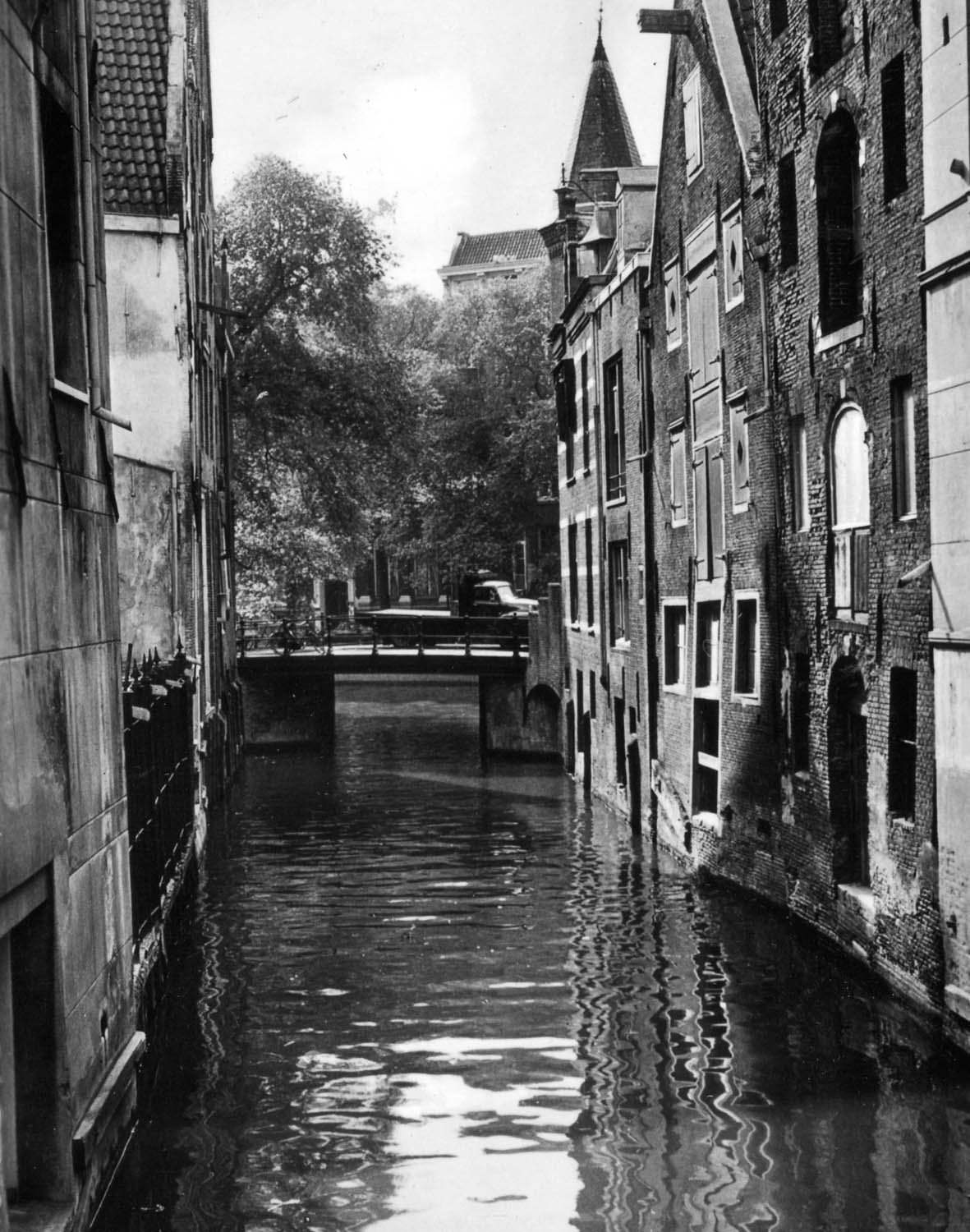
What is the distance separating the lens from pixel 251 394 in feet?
136

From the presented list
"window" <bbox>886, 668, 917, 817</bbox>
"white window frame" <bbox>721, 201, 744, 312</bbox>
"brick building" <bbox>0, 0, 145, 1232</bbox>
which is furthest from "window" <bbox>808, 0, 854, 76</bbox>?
"brick building" <bbox>0, 0, 145, 1232</bbox>

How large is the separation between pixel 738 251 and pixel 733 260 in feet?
0.61

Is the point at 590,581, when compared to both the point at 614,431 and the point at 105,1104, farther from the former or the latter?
the point at 105,1104

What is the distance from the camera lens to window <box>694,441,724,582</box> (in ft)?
64.2

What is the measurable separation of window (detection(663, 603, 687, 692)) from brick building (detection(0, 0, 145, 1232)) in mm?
13251

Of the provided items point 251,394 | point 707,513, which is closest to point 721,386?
point 707,513

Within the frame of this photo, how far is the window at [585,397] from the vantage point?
97.6 feet

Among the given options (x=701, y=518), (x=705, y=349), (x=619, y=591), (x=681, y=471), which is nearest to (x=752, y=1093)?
(x=701, y=518)

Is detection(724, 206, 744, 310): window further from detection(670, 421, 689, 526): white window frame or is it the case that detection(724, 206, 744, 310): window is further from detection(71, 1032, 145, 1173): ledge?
detection(71, 1032, 145, 1173): ledge

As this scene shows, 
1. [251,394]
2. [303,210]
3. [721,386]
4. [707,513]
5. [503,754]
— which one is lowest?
[503,754]

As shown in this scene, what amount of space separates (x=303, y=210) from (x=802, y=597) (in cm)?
2844

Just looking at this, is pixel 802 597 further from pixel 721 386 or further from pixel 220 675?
pixel 220 675

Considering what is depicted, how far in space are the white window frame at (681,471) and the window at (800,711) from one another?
5489 mm

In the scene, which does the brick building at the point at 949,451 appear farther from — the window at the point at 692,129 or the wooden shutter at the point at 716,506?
the window at the point at 692,129
